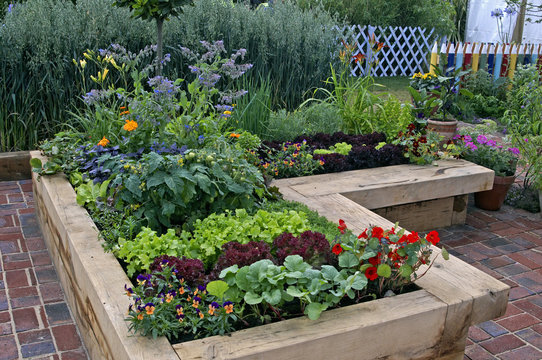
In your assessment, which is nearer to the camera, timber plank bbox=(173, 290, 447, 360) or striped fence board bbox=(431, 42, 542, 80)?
timber plank bbox=(173, 290, 447, 360)

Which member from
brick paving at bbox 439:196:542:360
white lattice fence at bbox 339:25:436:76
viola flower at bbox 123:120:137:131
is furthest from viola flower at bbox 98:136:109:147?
white lattice fence at bbox 339:25:436:76

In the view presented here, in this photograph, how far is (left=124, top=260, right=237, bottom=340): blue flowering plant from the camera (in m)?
2.06

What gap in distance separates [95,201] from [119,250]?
2.12 feet

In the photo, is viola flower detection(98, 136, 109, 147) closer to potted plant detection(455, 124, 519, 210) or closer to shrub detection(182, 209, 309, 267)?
shrub detection(182, 209, 309, 267)

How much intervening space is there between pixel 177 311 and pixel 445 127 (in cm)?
352

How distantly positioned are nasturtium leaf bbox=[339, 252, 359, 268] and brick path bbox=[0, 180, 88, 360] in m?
1.39

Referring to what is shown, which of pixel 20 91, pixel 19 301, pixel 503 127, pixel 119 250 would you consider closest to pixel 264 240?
pixel 119 250

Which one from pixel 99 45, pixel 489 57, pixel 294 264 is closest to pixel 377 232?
pixel 294 264

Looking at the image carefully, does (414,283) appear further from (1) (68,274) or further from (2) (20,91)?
(2) (20,91)

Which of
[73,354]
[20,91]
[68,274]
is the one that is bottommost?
[73,354]

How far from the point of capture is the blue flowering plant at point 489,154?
478 centimetres

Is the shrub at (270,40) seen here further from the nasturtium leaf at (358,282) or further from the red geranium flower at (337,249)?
the nasturtium leaf at (358,282)

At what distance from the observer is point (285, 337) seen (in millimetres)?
2066

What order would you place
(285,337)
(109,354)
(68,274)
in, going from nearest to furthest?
(285,337), (109,354), (68,274)
